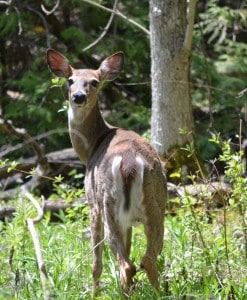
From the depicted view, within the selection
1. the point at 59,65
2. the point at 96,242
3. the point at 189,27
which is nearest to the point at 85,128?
the point at 59,65

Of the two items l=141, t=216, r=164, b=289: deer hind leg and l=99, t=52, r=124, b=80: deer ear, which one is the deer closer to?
l=141, t=216, r=164, b=289: deer hind leg

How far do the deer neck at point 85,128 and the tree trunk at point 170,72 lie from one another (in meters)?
1.80

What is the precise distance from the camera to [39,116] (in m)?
10.1

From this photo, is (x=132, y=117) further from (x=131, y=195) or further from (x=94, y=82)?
(x=131, y=195)

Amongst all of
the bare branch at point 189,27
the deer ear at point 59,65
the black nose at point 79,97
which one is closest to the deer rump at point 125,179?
the black nose at point 79,97

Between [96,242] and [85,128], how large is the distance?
1.13 m

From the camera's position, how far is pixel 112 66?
645cm

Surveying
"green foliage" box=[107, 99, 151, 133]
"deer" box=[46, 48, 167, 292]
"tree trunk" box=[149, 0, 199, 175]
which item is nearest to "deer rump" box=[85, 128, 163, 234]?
"deer" box=[46, 48, 167, 292]

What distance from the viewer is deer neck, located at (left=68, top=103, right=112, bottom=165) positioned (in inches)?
233

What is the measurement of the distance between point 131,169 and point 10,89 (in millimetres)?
7176

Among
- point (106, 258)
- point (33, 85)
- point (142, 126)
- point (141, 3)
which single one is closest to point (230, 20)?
point (141, 3)

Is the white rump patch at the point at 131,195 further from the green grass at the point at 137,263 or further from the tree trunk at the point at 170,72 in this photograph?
the tree trunk at the point at 170,72

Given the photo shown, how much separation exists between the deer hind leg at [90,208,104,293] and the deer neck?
0.83 metres

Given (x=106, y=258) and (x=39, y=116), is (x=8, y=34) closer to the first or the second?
(x=39, y=116)
